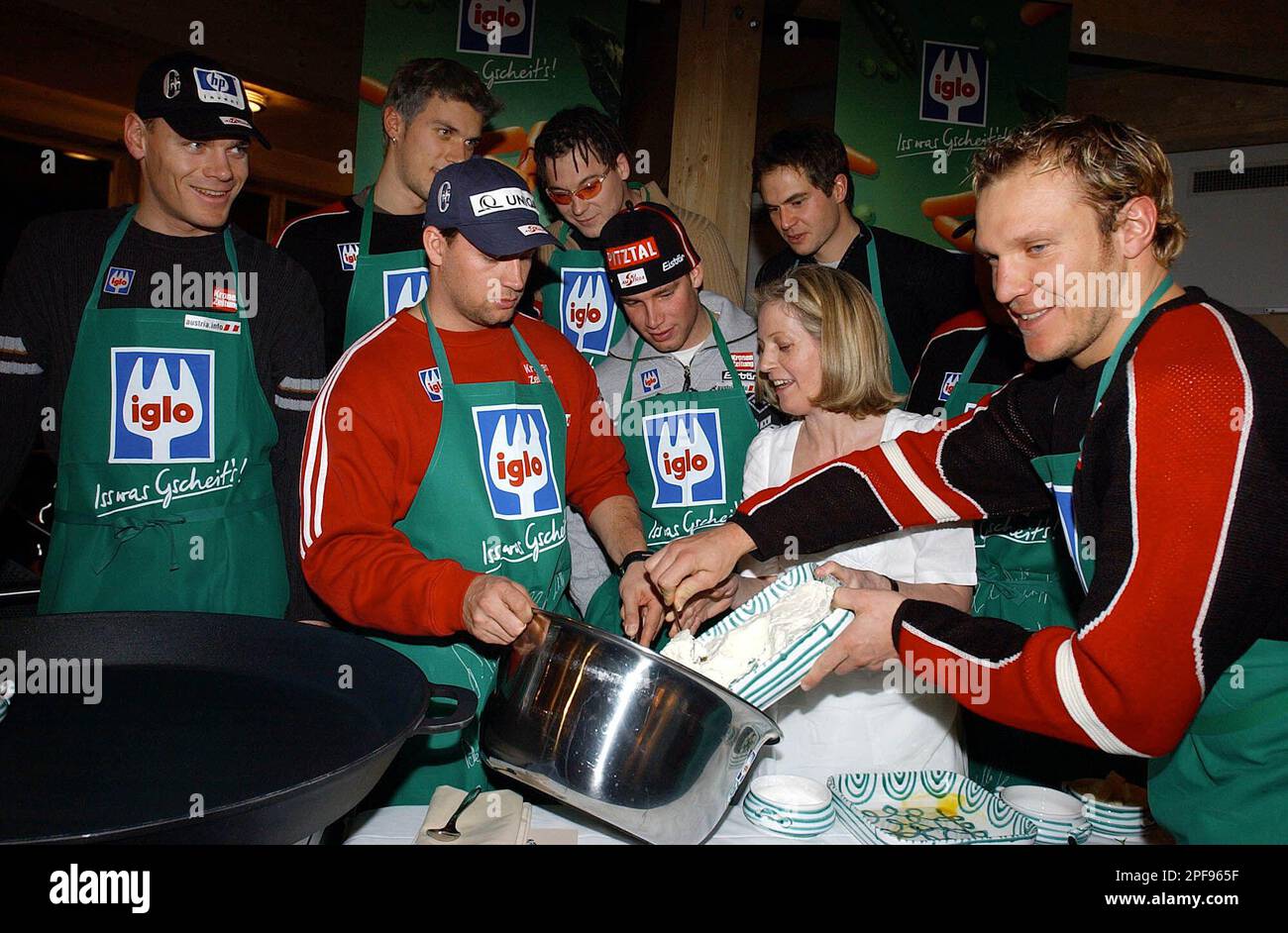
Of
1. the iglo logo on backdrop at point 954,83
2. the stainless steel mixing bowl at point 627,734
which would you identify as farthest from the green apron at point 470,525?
the iglo logo on backdrop at point 954,83

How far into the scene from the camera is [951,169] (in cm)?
437

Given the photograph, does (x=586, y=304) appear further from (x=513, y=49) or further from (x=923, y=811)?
(x=923, y=811)

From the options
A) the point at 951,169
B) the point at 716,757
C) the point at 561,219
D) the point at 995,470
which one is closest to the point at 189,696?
the point at 716,757

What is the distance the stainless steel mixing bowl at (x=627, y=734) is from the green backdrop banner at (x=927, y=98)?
3473 millimetres

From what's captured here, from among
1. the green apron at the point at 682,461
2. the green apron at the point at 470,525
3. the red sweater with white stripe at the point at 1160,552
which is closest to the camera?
the red sweater with white stripe at the point at 1160,552

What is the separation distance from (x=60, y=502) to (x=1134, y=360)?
82.5 inches

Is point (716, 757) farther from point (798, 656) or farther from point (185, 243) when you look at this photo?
point (185, 243)

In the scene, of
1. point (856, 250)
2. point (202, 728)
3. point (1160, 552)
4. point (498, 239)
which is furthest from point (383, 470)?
point (856, 250)

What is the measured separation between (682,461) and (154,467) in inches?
52.0

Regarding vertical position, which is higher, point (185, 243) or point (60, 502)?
point (185, 243)

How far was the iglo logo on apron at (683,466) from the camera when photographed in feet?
8.91

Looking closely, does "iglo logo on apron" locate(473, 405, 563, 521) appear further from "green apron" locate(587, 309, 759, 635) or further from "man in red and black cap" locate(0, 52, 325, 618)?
"green apron" locate(587, 309, 759, 635)
